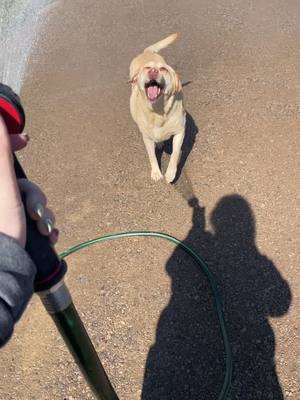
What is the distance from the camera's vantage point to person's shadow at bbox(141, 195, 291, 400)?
3.33 metres

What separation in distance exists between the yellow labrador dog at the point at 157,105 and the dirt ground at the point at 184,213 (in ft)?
0.86

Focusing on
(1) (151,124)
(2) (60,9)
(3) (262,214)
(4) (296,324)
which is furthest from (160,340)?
(2) (60,9)

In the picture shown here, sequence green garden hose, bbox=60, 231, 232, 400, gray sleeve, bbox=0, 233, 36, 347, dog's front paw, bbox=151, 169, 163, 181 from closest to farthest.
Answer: gray sleeve, bbox=0, 233, 36, 347 < green garden hose, bbox=60, 231, 232, 400 < dog's front paw, bbox=151, 169, 163, 181

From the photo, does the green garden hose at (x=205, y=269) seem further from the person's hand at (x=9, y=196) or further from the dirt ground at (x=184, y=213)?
the person's hand at (x=9, y=196)

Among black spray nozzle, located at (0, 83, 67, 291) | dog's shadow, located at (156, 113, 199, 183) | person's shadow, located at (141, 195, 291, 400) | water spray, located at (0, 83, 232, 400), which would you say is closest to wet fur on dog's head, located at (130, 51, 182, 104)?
dog's shadow, located at (156, 113, 199, 183)

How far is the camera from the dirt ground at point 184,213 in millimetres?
3482

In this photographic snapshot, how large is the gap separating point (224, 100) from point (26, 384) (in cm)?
369

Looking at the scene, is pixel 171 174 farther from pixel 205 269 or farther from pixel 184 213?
pixel 205 269

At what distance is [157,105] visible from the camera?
4727mm

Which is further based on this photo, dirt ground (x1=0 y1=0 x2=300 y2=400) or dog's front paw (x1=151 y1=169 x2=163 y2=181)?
dog's front paw (x1=151 y1=169 x2=163 y2=181)

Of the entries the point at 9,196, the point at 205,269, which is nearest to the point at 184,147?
the point at 205,269

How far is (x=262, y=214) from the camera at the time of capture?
4.37m

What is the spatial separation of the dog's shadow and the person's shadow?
1013 mm

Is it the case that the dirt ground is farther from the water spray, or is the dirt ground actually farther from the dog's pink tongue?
the water spray
